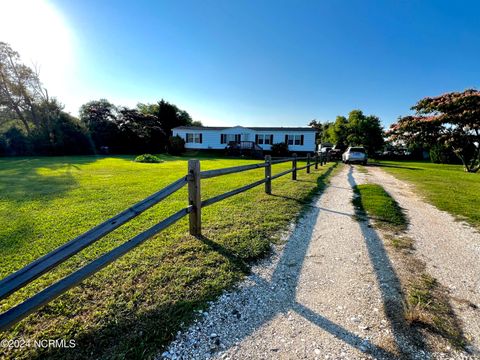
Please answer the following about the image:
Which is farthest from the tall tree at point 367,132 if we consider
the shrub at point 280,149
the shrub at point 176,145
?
the shrub at point 176,145

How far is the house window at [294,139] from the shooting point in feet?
92.8

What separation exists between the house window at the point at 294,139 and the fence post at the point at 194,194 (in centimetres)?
2667

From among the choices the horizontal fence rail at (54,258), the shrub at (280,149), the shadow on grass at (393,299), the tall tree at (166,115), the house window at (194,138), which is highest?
the tall tree at (166,115)

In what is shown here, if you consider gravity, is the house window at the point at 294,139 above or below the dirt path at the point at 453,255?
above

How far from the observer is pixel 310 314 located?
196 cm

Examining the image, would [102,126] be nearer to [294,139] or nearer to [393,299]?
[294,139]

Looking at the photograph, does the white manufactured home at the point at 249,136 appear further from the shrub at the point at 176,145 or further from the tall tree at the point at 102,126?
the tall tree at the point at 102,126

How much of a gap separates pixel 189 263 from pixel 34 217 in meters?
3.83

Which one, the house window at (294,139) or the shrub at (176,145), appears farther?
the shrub at (176,145)

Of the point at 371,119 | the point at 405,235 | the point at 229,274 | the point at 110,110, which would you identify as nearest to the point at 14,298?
the point at 229,274

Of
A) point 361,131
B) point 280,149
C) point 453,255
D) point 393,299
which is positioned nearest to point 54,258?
point 393,299

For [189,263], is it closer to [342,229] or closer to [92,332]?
[92,332]

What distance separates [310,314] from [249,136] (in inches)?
1115

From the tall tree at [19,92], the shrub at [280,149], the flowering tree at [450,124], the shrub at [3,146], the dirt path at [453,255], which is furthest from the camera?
the shrub at [280,149]
